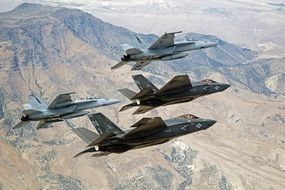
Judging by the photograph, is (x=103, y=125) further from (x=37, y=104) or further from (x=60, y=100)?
(x=37, y=104)

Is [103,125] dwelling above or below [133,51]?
above

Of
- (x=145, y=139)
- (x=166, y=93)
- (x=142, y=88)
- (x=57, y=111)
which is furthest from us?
(x=57, y=111)

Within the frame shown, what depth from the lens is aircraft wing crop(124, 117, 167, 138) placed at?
62138mm

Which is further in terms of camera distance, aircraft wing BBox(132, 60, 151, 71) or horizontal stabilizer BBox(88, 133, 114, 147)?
aircraft wing BBox(132, 60, 151, 71)

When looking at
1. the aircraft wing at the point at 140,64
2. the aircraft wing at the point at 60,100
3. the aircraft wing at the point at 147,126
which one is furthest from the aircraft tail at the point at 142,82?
the aircraft wing at the point at 60,100

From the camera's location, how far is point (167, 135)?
214ft

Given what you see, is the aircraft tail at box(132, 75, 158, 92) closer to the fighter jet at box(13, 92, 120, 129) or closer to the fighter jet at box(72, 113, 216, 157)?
the fighter jet at box(72, 113, 216, 157)

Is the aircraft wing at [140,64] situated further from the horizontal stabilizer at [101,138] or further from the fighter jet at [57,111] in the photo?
the horizontal stabilizer at [101,138]

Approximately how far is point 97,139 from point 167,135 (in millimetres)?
9509

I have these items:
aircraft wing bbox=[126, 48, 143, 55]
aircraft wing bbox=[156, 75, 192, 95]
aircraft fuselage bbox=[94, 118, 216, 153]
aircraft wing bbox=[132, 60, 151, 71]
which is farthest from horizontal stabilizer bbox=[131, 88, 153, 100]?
aircraft wing bbox=[132, 60, 151, 71]

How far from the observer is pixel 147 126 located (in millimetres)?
62438

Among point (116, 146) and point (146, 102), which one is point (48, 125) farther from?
point (116, 146)

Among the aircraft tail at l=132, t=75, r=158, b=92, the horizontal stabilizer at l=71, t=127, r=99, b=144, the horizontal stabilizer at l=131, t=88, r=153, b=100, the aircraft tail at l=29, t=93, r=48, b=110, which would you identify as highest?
the aircraft tail at l=132, t=75, r=158, b=92

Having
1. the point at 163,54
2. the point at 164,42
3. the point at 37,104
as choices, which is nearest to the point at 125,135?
the point at 163,54
